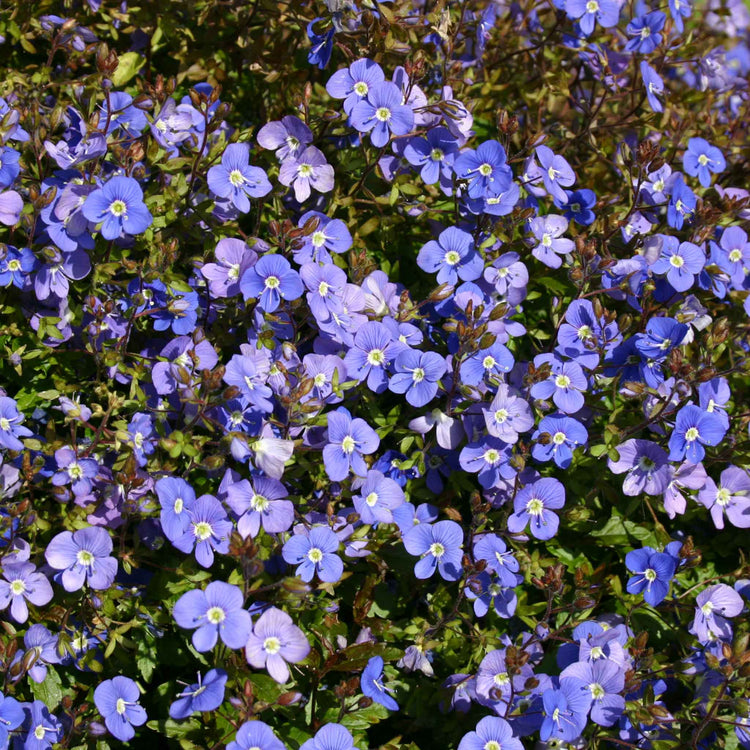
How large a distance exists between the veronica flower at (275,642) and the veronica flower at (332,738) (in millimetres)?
194

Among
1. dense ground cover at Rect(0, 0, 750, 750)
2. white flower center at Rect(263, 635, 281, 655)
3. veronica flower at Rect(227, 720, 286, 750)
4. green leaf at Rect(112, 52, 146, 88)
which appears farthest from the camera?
green leaf at Rect(112, 52, 146, 88)

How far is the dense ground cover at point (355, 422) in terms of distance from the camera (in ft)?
8.05

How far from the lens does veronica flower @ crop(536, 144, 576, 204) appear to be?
298cm

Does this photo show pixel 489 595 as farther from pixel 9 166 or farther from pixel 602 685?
pixel 9 166

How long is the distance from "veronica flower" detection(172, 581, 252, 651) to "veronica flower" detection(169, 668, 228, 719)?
0.35 feet

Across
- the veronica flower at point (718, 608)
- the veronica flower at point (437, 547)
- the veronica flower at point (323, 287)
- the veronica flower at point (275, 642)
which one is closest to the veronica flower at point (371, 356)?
the veronica flower at point (323, 287)

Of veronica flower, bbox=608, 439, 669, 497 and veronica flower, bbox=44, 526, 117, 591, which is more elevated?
veronica flower, bbox=608, 439, 669, 497

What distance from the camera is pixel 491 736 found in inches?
96.7

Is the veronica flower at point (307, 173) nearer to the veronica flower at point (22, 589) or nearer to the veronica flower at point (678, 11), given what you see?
the veronica flower at point (22, 589)

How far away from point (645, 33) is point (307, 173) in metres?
1.63

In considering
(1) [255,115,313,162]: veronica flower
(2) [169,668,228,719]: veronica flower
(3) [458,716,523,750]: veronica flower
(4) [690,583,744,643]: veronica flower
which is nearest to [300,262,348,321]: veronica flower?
(1) [255,115,313,162]: veronica flower

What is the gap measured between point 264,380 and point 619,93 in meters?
2.13

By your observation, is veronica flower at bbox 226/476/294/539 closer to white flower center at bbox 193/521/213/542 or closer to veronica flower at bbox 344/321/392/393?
white flower center at bbox 193/521/213/542

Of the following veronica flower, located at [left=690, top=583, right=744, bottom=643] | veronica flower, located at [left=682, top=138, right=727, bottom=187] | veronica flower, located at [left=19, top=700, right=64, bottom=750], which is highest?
veronica flower, located at [left=682, top=138, right=727, bottom=187]
